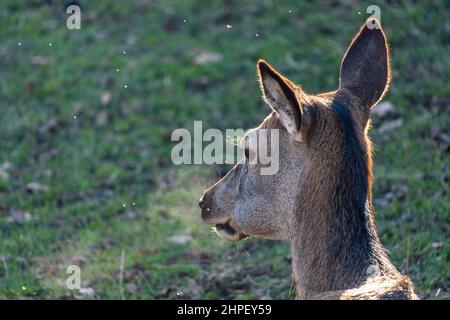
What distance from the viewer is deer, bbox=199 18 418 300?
4.89m

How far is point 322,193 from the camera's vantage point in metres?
5.06

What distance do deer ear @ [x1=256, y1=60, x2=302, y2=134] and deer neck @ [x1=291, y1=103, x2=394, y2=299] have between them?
0.29 metres

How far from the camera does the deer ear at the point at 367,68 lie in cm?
558

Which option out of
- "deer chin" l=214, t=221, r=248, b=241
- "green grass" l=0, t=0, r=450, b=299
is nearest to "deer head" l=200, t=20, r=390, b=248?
"deer chin" l=214, t=221, r=248, b=241

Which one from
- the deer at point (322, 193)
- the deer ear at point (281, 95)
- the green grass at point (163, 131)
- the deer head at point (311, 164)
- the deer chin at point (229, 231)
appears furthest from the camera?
the green grass at point (163, 131)

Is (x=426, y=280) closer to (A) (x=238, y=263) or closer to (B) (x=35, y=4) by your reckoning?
(A) (x=238, y=263)

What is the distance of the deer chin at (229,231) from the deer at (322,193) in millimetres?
283

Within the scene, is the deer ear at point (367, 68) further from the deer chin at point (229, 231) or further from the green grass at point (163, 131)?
the green grass at point (163, 131)

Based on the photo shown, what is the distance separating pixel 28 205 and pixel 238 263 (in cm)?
234

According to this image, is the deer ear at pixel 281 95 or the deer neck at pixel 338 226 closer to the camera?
the deer ear at pixel 281 95

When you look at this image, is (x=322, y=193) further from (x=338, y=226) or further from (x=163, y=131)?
(x=163, y=131)

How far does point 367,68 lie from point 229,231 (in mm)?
1341

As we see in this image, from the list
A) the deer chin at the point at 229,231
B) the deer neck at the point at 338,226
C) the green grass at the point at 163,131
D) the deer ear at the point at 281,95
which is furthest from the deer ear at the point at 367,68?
the green grass at the point at 163,131

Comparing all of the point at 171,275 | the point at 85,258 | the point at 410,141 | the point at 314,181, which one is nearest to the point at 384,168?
the point at 410,141
